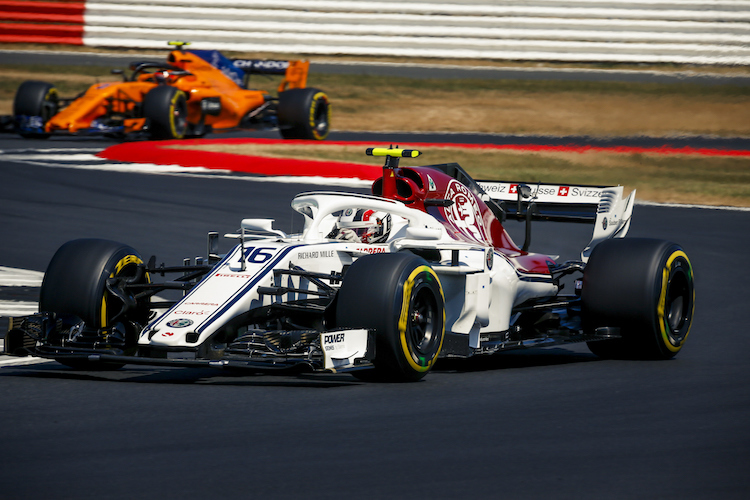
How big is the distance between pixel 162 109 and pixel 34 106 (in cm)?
257

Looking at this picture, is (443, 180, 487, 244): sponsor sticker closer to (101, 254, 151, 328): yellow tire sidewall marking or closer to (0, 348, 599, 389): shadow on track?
(0, 348, 599, 389): shadow on track

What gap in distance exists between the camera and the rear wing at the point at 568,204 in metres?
9.54

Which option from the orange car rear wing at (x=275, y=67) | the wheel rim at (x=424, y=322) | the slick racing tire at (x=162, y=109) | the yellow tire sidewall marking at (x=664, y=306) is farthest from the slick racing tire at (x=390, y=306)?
the orange car rear wing at (x=275, y=67)

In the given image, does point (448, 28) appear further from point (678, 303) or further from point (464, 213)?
point (678, 303)

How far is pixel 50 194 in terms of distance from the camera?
53.5 ft

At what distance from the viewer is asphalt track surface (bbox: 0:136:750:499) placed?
5.13m

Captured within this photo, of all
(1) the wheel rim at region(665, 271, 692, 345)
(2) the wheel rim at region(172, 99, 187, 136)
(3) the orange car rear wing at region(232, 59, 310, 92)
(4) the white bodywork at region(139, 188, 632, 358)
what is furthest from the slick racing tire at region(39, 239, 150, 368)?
(3) the orange car rear wing at region(232, 59, 310, 92)

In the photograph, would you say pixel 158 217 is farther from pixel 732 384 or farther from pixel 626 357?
pixel 732 384

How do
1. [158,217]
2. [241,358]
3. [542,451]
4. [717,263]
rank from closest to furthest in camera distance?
[542,451], [241,358], [717,263], [158,217]

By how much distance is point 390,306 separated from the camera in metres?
6.99

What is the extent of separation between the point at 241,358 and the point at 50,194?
9980mm

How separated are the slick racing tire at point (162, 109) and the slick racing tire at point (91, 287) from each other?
566 inches

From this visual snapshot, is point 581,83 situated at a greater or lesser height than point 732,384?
greater

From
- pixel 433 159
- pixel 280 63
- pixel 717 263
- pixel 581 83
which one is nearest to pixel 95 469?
pixel 717 263
